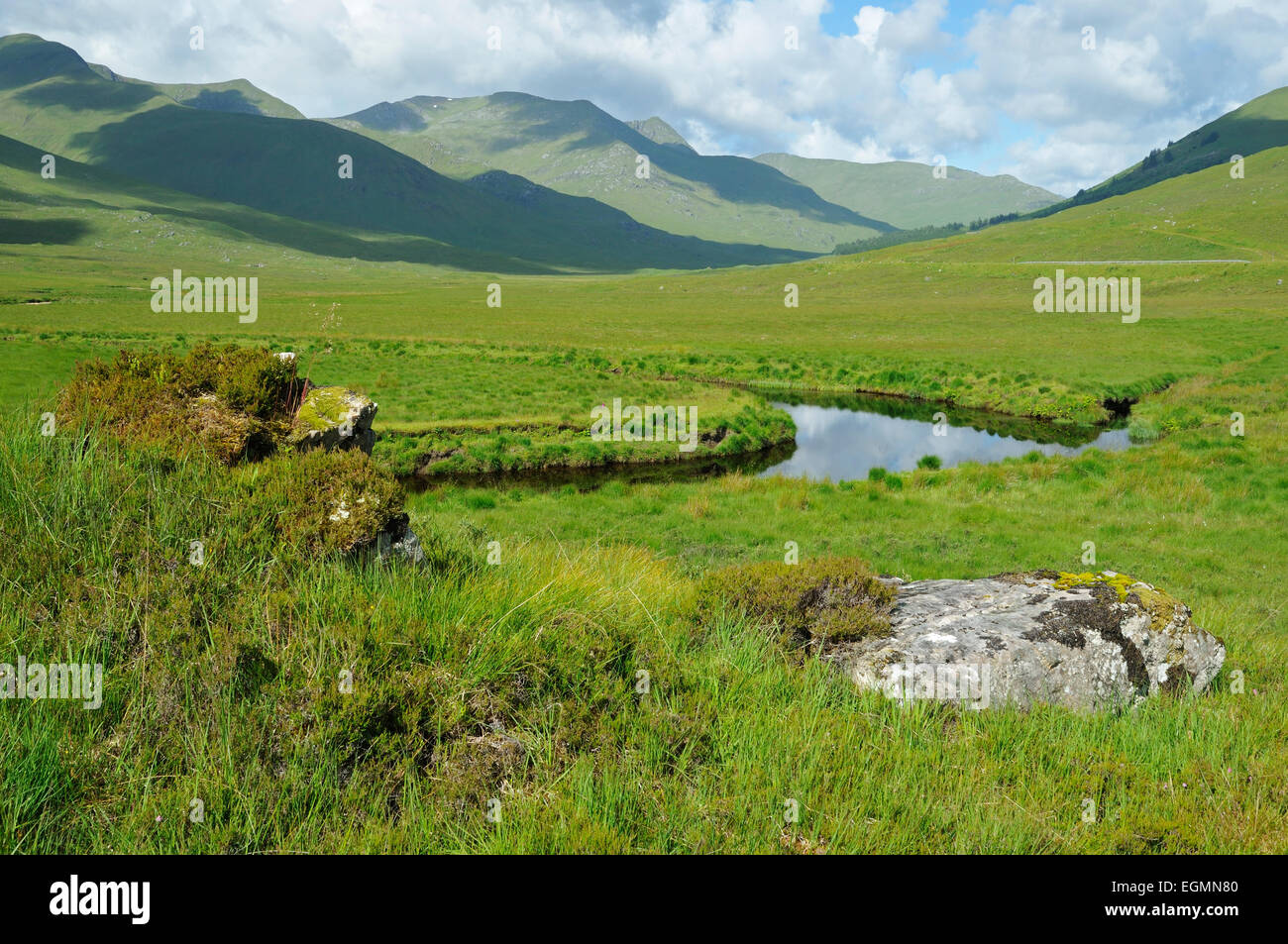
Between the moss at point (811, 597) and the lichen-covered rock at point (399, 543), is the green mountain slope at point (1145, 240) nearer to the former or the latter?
the moss at point (811, 597)

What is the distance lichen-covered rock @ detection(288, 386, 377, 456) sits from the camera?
9.23 m

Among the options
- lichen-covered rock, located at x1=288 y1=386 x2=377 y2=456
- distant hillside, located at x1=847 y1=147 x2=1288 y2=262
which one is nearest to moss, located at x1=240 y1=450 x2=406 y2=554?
lichen-covered rock, located at x1=288 y1=386 x2=377 y2=456

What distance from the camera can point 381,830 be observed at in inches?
145

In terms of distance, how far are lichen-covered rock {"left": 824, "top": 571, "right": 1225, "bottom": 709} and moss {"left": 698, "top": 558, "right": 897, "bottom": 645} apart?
158 millimetres

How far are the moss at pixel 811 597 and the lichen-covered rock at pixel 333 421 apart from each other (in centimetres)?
519

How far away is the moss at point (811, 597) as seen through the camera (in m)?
6.67

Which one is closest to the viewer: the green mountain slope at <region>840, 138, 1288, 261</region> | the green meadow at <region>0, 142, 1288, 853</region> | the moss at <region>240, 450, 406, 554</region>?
the green meadow at <region>0, 142, 1288, 853</region>

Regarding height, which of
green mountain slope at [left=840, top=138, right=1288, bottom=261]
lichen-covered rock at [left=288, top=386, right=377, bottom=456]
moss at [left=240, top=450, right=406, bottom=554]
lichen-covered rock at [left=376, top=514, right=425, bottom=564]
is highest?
green mountain slope at [left=840, top=138, right=1288, bottom=261]

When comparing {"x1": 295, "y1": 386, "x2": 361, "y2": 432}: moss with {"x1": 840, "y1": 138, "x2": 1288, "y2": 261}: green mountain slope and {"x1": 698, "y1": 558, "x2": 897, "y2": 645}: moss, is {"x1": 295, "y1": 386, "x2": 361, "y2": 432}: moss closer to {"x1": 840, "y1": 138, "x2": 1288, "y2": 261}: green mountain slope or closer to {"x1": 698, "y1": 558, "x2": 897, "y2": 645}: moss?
{"x1": 698, "y1": 558, "x2": 897, "y2": 645}: moss

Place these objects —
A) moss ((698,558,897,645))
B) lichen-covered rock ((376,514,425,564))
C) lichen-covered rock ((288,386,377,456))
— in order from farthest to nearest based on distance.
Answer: lichen-covered rock ((288,386,377,456)) → moss ((698,558,897,645)) → lichen-covered rock ((376,514,425,564))

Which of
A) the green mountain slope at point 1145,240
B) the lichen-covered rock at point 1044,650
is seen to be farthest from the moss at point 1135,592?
the green mountain slope at point 1145,240
